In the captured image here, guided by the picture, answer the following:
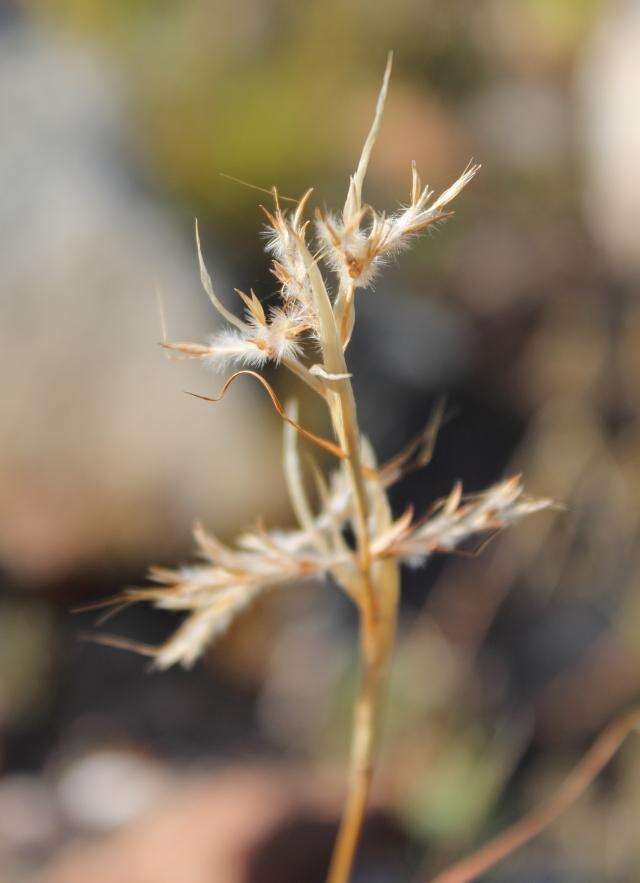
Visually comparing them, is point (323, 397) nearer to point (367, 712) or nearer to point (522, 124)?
point (367, 712)

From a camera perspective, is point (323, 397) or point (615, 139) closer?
point (323, 397)

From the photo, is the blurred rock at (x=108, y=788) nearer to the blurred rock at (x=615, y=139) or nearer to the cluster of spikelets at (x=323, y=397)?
the cluster of spikelets at (x=323, y=397)

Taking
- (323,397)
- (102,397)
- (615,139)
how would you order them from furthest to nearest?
(615,139) → (102,397) → (323,397)

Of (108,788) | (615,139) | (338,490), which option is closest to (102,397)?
(108,788)

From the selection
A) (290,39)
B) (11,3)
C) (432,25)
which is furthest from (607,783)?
(432,25)

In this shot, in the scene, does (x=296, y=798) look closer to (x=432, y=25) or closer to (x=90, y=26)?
(x=90, y=26)

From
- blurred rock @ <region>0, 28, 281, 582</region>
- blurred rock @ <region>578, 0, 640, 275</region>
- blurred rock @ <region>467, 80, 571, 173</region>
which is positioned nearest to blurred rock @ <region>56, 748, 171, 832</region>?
blurred rock @ <region>0, 28, 281, 582</region>
